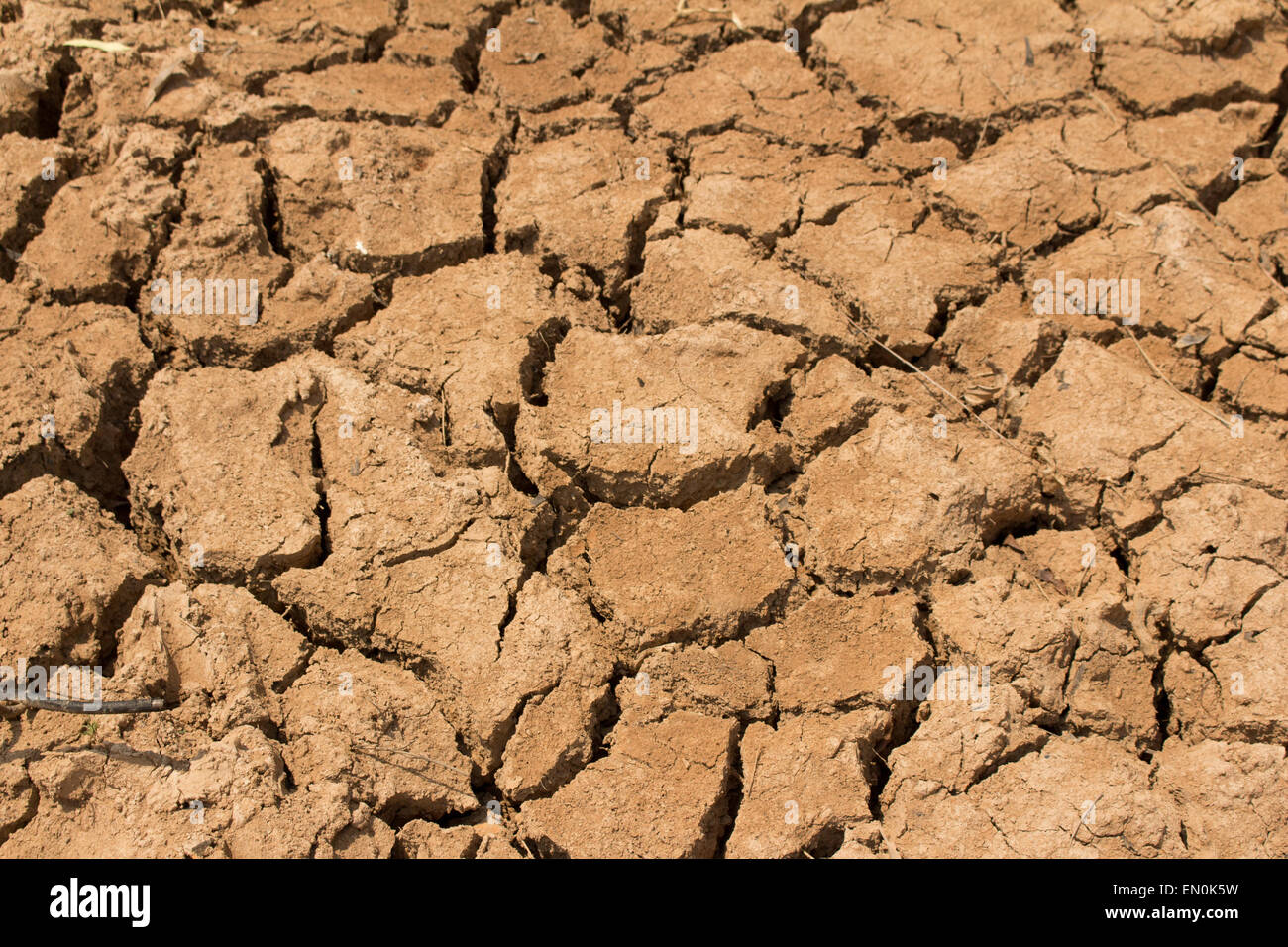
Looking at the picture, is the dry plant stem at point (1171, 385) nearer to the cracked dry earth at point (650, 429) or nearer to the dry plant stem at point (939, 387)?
the cracked dry earth at point (650, 429)

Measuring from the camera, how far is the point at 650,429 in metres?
2.86

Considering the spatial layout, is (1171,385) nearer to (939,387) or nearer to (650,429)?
(939,387)

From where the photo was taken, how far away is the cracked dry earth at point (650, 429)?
2.49 metres

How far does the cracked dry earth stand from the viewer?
2494mm

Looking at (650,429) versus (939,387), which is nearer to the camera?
(650,429)

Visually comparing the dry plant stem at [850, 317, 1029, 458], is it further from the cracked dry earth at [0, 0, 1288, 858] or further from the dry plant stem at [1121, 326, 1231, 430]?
the dry plant stem at [1121, 326, 1231, 430]

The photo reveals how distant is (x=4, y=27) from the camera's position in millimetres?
3459

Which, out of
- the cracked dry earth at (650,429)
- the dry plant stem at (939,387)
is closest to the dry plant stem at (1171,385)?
the cracked dry earth at (650,429)

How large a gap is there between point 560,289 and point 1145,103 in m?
2.18

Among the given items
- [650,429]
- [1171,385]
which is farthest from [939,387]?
[650,429]

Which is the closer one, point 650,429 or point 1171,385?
point 650,429

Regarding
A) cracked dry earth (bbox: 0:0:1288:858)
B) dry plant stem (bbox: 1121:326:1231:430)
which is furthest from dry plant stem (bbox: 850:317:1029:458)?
dry plant stem (bbox: 1121:326:1231:430)

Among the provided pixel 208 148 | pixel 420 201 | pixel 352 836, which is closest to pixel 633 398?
pixel 420 201

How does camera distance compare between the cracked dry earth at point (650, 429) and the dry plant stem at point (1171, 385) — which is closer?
the cracked dry earth at point (650, 429)
